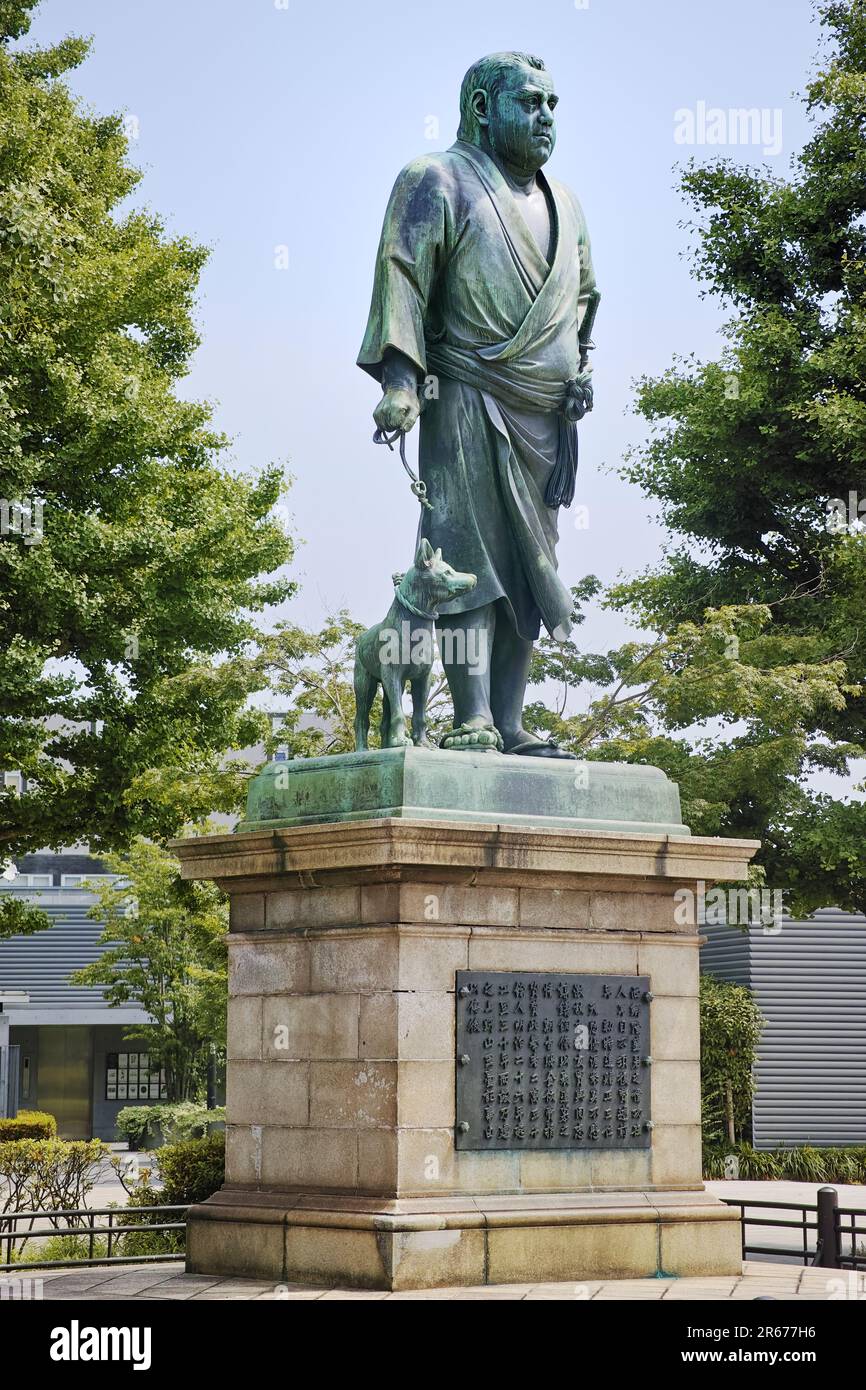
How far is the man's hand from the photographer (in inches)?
369

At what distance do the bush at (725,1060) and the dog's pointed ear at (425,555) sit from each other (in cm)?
1857

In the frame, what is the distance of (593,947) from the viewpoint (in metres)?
9.00

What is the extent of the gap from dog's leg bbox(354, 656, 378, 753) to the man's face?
2.93 m

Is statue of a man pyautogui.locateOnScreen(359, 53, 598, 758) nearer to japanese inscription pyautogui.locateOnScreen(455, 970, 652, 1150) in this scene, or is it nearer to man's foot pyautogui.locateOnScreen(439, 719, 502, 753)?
man's foot pyautogui.locateOnScreen(439, 719, 502, 753)

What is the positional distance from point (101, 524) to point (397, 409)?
33.9ft

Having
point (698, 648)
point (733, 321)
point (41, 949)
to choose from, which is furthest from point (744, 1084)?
point (41, 949)

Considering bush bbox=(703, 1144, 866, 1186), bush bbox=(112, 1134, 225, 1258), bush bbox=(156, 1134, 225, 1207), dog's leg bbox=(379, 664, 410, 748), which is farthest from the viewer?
bush bbox=(703, 1144, 866, 1186)

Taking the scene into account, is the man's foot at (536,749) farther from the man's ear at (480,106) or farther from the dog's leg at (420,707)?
the man's ear at (480,106)

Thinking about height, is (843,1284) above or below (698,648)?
below

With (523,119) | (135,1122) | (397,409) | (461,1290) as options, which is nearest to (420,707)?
A: (397,409)

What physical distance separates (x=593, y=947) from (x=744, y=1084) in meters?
18.8

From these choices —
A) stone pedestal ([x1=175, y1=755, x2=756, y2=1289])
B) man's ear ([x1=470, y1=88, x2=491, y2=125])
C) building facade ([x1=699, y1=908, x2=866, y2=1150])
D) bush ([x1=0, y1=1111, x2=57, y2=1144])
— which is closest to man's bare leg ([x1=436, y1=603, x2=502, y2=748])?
stone pedestal ([x1=175, y1=755, x2=756, y2=1289])

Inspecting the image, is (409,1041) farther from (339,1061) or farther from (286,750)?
(286,750)

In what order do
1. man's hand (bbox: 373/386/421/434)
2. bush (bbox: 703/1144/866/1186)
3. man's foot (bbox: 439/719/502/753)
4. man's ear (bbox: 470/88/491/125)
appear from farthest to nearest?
bush (bbox: 703/1144/866/1186)
man's ear (bbox: 470/88/491/125)
man's hand (bbox: 373/386/421/434)
man's foot (bbox: 439/719/502/753)
